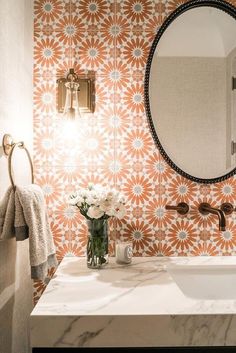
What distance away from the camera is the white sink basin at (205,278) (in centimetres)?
129

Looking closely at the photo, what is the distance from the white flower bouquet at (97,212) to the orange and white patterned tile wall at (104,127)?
180mm

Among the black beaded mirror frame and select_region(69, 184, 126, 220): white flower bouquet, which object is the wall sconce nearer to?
the black beaded mirror frame

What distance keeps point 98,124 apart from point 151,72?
0.32 m

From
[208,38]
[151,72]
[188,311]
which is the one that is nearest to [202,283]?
[188,311]

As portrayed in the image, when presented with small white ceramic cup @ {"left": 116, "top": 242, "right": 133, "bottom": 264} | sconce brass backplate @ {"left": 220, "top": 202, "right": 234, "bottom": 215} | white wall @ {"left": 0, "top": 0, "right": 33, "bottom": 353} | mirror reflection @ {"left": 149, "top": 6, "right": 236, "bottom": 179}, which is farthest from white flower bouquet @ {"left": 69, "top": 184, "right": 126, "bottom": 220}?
sconce brass backplate @ {"left": 220, "top": 202, "right": 234, "bottom": 215}

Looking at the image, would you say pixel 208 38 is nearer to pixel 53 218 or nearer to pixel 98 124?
pixel 98 124

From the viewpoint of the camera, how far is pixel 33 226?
1.12 meters

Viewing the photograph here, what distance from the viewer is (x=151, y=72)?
1.45m

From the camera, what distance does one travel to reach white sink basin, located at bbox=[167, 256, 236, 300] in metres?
1.29

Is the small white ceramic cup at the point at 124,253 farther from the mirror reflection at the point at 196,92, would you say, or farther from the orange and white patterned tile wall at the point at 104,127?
the mirror reflection at the point at 196,92

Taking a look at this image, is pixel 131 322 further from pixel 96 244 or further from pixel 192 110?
pixel 192 110

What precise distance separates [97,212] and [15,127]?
Answer: 43 centimetres

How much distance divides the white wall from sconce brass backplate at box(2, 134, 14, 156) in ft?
0.06

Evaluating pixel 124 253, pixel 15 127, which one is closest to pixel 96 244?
pixel 124 253
